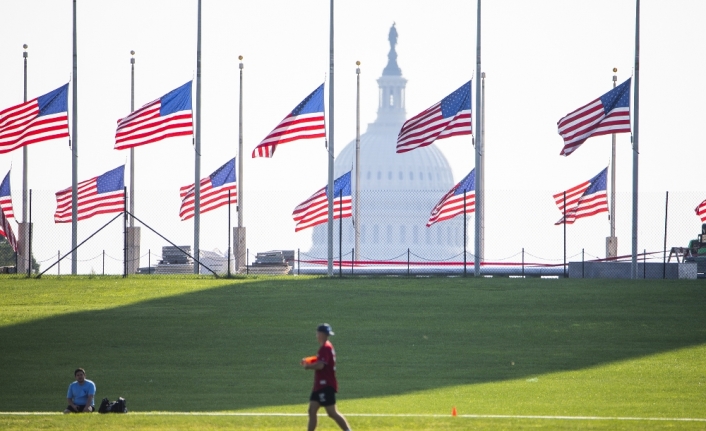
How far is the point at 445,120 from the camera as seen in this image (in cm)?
3762

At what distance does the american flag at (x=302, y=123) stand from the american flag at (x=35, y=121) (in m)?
6.04

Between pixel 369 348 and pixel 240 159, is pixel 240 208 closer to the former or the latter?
pixel 240 159

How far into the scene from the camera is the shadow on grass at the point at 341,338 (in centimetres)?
2333

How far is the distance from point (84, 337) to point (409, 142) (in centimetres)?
1275

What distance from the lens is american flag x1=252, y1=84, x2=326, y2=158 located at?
38312 millimetres

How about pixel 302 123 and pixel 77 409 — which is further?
pixel 302 123

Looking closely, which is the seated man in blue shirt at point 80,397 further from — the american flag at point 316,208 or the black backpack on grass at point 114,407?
the american flag at point 316,208

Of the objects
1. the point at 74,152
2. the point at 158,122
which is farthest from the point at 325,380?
the point at 74,152

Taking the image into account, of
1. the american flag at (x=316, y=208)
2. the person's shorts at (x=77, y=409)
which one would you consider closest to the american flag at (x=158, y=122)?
the american flag at (x=316, y=208)

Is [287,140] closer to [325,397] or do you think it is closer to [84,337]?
[84,337]

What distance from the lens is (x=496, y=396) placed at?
21641 millimetres

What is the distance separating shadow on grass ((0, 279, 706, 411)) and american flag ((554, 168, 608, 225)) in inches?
361

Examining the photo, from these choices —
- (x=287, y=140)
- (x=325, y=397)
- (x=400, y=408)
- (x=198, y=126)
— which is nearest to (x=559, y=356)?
(x=400, y=408)

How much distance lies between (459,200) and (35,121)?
42.1 feet
